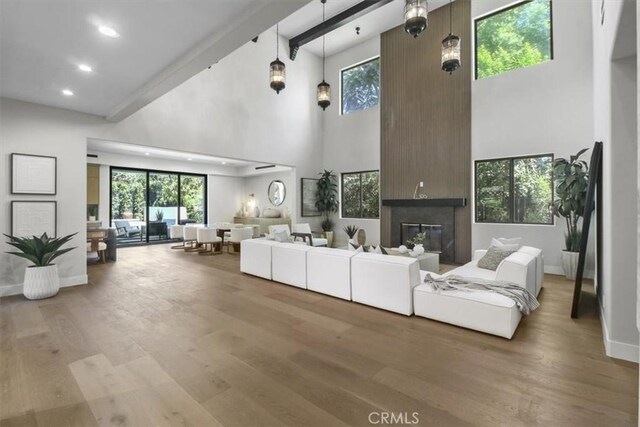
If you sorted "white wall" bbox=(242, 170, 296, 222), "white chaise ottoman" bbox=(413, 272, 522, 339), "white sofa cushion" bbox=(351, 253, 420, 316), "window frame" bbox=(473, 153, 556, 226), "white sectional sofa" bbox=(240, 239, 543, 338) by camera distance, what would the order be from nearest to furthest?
"white chaise ottoman" bbox=(413, 272, 522, 339) < "white sectional sofa" bbox=(240, 239, 543, 338) < "white sofa cushion" bbox=(351, 253, 420, 316) < "window frame" bbox=(473, 153, 556, 226) < "white wall" bbox=(242, 170, 296, 222)

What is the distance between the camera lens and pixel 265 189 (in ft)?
34.5

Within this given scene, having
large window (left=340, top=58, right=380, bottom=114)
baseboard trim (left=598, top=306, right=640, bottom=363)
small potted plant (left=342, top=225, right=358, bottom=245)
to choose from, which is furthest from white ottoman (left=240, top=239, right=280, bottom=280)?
large window (left=340, top=58, right=380, bottom=114)

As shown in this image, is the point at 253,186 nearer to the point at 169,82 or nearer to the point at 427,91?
the point at 427,91

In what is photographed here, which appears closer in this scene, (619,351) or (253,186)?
(619,351)

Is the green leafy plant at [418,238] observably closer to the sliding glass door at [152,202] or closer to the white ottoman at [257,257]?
the white ottoman at [257,257]

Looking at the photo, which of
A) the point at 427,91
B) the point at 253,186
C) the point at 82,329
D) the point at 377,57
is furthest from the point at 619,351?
the point at 253,186

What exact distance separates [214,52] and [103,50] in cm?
112

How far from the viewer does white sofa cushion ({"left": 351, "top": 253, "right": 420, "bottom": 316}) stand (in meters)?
3.30

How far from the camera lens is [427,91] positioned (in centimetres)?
704

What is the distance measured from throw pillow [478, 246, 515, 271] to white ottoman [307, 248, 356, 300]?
1.90m

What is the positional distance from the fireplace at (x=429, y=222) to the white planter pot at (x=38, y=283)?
6.73 m

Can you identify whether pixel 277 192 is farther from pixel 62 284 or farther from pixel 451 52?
pixel 451 52

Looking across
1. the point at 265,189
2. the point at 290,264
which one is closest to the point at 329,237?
the point at 265,189
